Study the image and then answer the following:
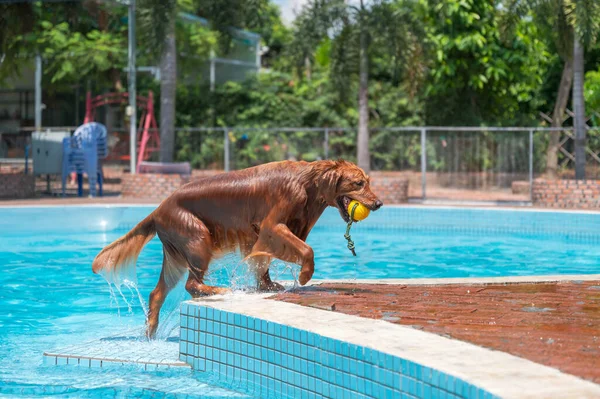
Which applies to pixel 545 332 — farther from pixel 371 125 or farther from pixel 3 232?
pixel 371 125

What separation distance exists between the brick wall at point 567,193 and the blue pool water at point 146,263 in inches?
70.5

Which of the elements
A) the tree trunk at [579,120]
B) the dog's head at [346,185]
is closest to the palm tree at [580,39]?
the tree trunk at [579,120]

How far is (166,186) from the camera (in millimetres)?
20234

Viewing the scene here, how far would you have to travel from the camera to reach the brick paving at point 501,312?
4.60 m

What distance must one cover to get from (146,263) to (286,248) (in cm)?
629

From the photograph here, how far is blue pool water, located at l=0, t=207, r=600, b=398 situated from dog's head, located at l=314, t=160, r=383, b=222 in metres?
0.95

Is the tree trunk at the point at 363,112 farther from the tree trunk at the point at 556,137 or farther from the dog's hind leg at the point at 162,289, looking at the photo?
the dog's hind leg at the point at 162,289

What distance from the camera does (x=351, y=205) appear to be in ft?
20.8

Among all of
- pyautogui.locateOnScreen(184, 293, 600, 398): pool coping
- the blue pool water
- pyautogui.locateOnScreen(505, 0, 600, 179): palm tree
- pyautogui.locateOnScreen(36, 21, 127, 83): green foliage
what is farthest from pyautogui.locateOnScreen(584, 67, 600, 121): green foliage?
pyautogui.locateOnScreen(184, 293, 600, 398): pool coping

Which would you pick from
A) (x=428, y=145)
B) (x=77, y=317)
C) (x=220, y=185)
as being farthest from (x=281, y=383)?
(x=428, y=145)

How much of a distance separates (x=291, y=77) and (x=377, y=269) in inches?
819

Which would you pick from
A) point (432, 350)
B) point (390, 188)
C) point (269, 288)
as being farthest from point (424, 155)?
point (432, 350)

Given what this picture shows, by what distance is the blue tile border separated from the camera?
14.1 ft

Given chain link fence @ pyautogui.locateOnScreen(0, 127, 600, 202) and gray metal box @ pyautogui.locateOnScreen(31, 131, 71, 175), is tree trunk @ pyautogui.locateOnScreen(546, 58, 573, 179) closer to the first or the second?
chain link fence @ pyautogui.locateOnScreen(0, 127, 600, 202)
